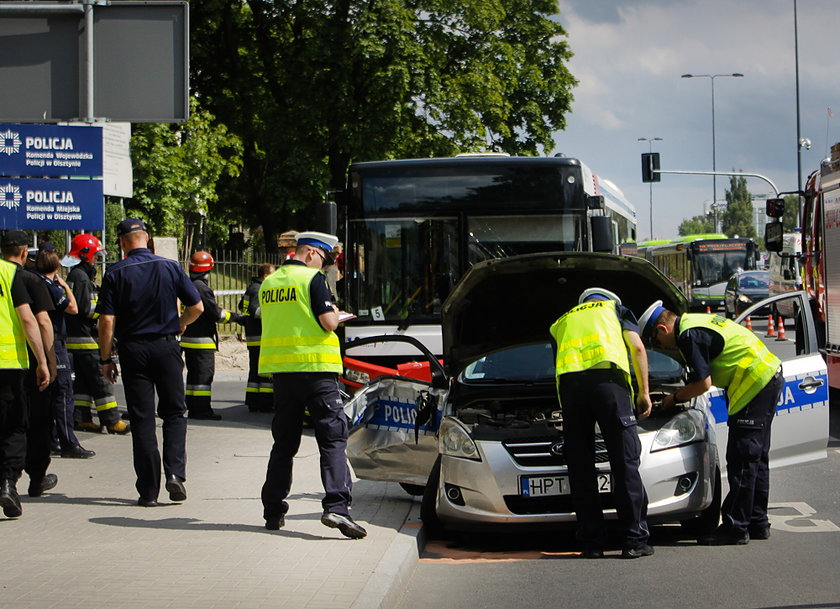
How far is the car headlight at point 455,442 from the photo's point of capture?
25.7ft

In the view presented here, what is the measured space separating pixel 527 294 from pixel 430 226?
4.05 meters

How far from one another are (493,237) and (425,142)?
21.7m

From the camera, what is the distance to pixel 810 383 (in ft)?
29.0

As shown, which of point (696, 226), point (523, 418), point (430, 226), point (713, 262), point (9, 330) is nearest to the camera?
point (9, 330)

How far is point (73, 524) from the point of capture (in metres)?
7.83

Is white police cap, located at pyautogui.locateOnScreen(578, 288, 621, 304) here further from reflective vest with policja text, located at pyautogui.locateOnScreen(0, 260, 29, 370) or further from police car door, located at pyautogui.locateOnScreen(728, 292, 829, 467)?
reflective vest with policja text, located at pyautogui.locateOnScreen(0, 260, 29, 370)

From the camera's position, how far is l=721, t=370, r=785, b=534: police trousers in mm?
7844

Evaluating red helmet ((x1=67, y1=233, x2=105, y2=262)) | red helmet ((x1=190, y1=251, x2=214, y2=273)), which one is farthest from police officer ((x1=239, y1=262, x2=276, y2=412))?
red helmet ((x1=67, y1=233, x2=105, y2=262))

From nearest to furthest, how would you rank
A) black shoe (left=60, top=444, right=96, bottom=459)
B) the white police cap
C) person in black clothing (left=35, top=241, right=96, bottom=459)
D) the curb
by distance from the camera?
the curb < the white police cap < person in black clothing (left=35, top=241, right=96, bottom=459) < black shoe (left=60, top=444, right=96, bottom=459)

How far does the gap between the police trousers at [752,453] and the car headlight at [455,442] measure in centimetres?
160

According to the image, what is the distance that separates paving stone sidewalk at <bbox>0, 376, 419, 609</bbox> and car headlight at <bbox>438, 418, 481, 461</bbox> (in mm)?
540

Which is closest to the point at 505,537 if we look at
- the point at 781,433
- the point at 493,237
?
the point at 781,433

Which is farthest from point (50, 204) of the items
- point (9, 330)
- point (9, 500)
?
point (9, 500)

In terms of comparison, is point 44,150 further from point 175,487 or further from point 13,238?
point 175,487
